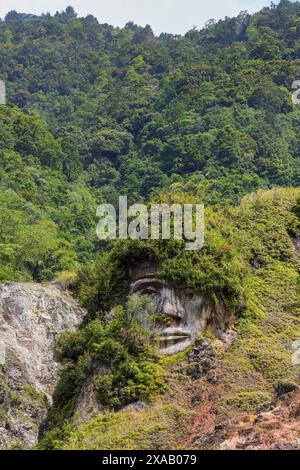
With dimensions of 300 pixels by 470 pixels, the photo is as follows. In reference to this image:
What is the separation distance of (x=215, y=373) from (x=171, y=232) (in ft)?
15.5

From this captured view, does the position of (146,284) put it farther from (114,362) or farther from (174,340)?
(114,362)

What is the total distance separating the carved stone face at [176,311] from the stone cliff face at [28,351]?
546 centimetres

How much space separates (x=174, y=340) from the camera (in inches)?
878

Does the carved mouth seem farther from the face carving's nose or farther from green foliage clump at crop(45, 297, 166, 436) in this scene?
the face carving's nose

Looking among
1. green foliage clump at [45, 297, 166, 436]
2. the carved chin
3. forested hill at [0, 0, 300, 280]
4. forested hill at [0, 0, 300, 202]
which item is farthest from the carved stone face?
forested hill at [0, 0, 300, 202]

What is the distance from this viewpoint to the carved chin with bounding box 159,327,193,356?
2208 cm

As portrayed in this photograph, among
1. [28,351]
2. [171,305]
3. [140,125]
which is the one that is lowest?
[28,351]

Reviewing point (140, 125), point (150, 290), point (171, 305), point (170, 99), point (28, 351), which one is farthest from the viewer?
point (170, 99)

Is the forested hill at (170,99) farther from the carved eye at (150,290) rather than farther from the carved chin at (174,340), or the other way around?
the carved chin at (174,340)

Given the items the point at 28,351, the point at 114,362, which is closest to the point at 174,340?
the point at 114,362

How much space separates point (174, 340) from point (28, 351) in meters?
11.0

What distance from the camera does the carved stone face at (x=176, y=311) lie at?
22281 millimetres

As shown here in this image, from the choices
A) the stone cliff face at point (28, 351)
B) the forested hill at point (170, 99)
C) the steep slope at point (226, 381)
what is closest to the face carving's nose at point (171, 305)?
the steep slope at point (226, 381)

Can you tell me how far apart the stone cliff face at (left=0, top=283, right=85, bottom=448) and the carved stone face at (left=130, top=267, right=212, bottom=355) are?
546cm
